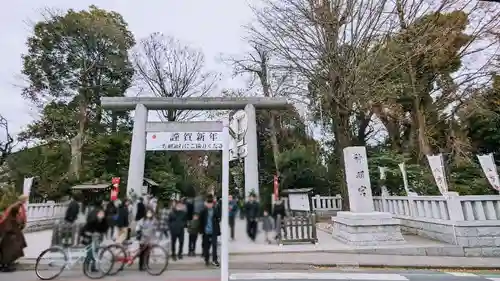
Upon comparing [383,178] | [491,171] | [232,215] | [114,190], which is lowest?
[232,215]

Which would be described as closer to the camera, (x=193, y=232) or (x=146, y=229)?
(x=146, y=229)

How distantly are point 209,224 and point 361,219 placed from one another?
510 centimetres

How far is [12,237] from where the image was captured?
512 cm

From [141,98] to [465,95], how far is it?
1531 cm

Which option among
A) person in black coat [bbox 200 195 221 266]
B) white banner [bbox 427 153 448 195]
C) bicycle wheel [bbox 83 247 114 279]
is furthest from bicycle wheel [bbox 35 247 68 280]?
white banner [bbox 427 153 448 195]

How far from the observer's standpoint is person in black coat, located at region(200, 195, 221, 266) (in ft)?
13.9

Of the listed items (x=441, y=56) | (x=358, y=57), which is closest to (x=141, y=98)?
(x=358, y=57)

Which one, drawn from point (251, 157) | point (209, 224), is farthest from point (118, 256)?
point (251, 157)

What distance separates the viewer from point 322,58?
1098 cm

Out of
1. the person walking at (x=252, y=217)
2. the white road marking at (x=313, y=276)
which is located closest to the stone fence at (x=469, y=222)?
the white road marking at (x=313, y=276)

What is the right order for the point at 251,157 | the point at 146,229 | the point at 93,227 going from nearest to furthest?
the point at 93,227
the point at 146,229
the point at 251,157

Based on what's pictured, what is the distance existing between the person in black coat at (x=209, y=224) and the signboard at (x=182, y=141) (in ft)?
4.58

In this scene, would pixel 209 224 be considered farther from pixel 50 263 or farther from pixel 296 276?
pixel 50 263

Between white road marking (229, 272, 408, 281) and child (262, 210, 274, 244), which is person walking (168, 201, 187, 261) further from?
white road marking (229, 272, 408, 281)
